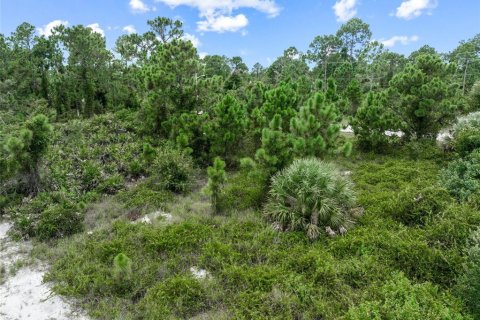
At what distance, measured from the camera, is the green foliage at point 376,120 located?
48.4ft

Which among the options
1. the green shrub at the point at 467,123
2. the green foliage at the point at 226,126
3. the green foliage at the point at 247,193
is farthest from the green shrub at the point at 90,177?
the green shrub at the point at 467,123

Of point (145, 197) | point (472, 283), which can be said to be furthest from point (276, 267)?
point (145, 197)

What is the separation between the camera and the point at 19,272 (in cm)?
730

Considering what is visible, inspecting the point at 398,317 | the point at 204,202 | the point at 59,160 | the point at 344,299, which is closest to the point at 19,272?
the point at 204,202

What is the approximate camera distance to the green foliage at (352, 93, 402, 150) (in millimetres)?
14750

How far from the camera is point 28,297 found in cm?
652

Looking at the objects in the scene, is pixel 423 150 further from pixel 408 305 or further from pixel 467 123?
pixel 408 305

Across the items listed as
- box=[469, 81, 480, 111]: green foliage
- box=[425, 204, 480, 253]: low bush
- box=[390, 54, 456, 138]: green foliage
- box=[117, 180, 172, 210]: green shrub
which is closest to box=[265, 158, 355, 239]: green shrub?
box=[425, 204, 480, 253]: low bush

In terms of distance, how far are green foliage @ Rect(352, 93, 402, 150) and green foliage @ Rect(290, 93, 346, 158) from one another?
5.19 metres

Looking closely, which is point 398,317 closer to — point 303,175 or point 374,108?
point 303,175

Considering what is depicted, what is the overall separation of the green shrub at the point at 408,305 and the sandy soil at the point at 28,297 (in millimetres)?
5245

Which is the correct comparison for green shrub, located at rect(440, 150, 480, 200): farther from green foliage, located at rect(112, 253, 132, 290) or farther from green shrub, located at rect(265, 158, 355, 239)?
green foliage, located at rect(112, 253, 132, 290)

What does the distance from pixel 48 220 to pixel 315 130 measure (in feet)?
27.8

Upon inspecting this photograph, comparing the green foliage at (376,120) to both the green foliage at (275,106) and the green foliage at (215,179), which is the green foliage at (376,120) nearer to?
the green foliage at (275,106)
